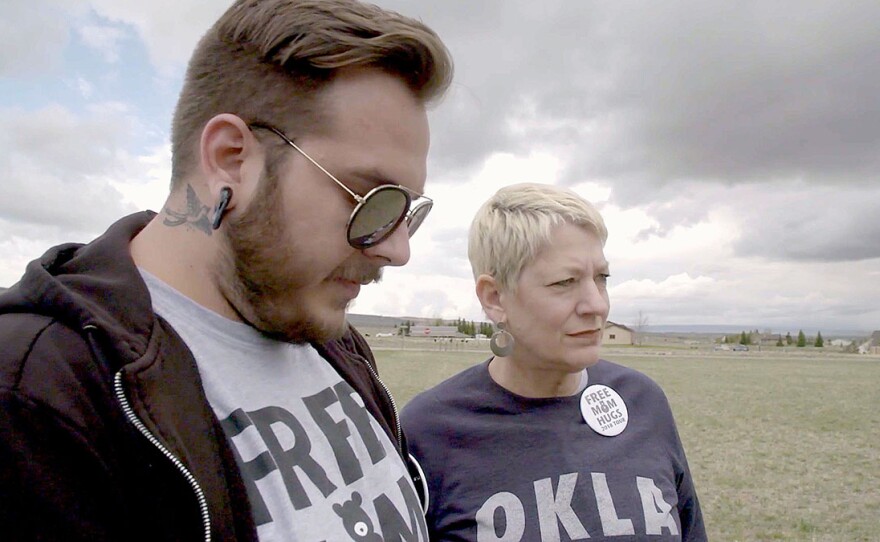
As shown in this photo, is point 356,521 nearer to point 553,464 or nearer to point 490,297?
point 553,464

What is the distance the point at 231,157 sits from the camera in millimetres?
1473

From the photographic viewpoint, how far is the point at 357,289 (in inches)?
62.8

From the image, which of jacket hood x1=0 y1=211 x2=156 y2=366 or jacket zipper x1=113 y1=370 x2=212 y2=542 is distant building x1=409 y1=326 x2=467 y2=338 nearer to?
jacket hood x1=0 y1=211 x2=156 y2=366

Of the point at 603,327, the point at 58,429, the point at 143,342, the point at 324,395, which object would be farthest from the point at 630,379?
the point at 58,429

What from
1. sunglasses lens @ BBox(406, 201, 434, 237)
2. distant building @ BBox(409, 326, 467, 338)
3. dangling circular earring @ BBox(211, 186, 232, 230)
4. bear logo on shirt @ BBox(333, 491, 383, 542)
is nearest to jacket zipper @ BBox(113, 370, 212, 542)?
bear logo on shirt @ BBox(333, 491, 383, 542)

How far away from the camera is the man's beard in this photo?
143 centimetres

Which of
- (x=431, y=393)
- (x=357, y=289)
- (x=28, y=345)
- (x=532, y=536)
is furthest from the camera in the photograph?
(x=431, y=393)

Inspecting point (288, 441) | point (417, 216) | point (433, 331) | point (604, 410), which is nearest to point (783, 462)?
point (604, 410)

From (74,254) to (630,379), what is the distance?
198 centimetres

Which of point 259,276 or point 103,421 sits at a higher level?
point 259,276

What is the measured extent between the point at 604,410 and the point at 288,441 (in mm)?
1363

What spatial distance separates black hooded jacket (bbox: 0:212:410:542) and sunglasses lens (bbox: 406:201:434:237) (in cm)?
65

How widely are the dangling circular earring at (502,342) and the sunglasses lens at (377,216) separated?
40.2 inches

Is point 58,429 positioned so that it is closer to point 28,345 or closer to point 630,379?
point 28,345
